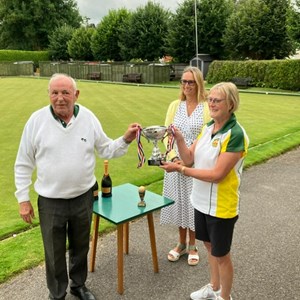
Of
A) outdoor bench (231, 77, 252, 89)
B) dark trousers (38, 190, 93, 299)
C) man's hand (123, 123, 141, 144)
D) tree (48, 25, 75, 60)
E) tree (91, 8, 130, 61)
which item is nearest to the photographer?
dark trousers (38, 190, 93, 299)

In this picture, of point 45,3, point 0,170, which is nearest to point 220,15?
point 0,170

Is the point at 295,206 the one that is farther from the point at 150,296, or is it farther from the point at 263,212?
the point at 150,296

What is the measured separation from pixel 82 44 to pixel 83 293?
47528mm

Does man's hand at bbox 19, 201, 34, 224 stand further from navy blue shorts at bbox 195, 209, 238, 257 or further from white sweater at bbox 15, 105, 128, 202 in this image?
navy blue shorts at bbox 195, 209, 238, 257

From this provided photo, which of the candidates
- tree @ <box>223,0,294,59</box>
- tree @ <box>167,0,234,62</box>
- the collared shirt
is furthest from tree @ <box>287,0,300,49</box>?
the collared shirt

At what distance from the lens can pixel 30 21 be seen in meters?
63.4

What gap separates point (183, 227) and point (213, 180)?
1550 millimetres

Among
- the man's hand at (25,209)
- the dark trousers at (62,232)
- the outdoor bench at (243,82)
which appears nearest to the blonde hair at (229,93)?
the dark trousers at (62,232)

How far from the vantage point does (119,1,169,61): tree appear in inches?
1563

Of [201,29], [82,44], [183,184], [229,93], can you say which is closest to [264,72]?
[201,29]

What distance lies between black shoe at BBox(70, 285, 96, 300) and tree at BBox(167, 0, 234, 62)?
3516 centimetres

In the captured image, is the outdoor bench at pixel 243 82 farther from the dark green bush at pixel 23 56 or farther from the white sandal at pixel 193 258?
the dark green bush at pixel 23 56

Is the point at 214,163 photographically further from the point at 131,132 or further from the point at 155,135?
the point at 131,132

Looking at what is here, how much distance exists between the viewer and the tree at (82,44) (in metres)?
47.1
